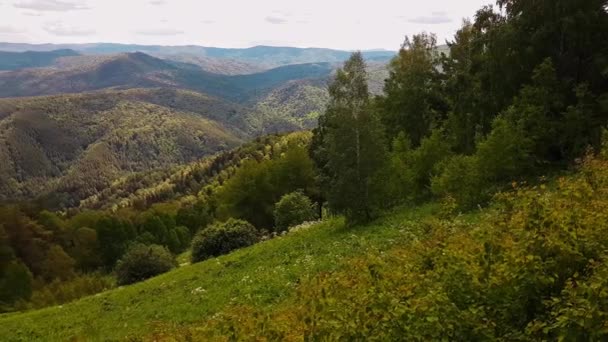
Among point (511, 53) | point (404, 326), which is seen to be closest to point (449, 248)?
point (404, 326)

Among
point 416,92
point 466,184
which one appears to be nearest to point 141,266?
point 416,92

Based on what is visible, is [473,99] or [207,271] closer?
[207,271]

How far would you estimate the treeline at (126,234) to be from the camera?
59375 millimetres

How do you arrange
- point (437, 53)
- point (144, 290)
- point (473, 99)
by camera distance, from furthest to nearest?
point (437, 53) < point (473, 99) < point (144, 290)

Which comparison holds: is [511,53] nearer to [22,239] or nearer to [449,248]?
[449,248]

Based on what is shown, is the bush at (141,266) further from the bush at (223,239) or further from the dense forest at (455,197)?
the bush at (223,239)

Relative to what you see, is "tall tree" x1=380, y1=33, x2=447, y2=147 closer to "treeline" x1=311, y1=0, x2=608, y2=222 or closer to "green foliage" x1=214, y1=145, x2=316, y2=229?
"treeline" x1=311, y1=0, x2=608, y2=222

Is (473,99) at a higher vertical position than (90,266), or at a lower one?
higher

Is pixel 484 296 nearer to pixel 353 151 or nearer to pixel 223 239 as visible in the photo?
pixel 353 151

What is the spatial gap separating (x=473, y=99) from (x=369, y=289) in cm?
3595

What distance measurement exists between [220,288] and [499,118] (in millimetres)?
21581

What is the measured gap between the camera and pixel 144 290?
3653 centimetres

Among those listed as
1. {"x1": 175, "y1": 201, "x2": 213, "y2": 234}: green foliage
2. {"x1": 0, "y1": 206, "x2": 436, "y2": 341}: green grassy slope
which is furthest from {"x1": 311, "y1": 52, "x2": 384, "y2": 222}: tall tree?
{"x1": 175, "y1": 201, "x2": 213, "y2": 234}: green foliage

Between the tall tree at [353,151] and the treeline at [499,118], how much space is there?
3.0 inches
